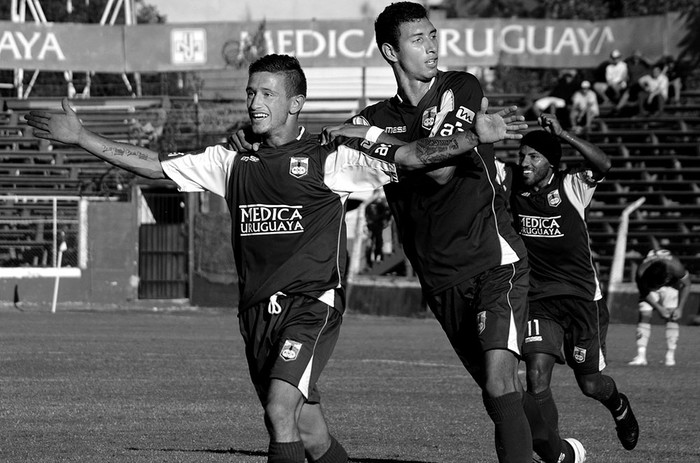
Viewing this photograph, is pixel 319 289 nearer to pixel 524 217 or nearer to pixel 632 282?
pixel 524 217

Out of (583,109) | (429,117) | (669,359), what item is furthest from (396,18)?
(583,109)

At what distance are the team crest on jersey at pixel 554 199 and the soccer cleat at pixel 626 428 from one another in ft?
4.78

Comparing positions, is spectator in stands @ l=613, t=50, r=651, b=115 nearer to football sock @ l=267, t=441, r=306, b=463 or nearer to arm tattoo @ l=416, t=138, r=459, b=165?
arm tattoo @ l=416, t=138, r=459, b=165

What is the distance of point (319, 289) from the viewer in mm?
6102

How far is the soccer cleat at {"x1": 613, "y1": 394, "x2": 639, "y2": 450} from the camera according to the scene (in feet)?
28.0

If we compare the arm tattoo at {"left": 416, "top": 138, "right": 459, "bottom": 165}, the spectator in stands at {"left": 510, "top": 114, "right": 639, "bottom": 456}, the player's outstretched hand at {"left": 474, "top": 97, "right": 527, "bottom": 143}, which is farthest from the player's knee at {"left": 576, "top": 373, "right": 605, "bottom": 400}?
the arm tattoo at {"left": 416, "top": 138, "right": 459, "bottom": 165}

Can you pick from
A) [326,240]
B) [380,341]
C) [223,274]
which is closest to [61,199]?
[223,274]

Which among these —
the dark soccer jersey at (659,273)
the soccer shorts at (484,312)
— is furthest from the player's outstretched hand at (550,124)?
the dark soccer jersey at (659,273)

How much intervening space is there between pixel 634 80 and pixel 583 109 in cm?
190

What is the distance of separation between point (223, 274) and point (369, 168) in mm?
23224

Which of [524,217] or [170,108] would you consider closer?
[524,217]

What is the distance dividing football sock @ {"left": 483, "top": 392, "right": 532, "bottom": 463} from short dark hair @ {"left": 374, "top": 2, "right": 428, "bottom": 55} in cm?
199

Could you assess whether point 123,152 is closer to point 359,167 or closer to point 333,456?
point 359,167

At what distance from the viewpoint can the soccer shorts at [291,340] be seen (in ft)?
→ 19.3
